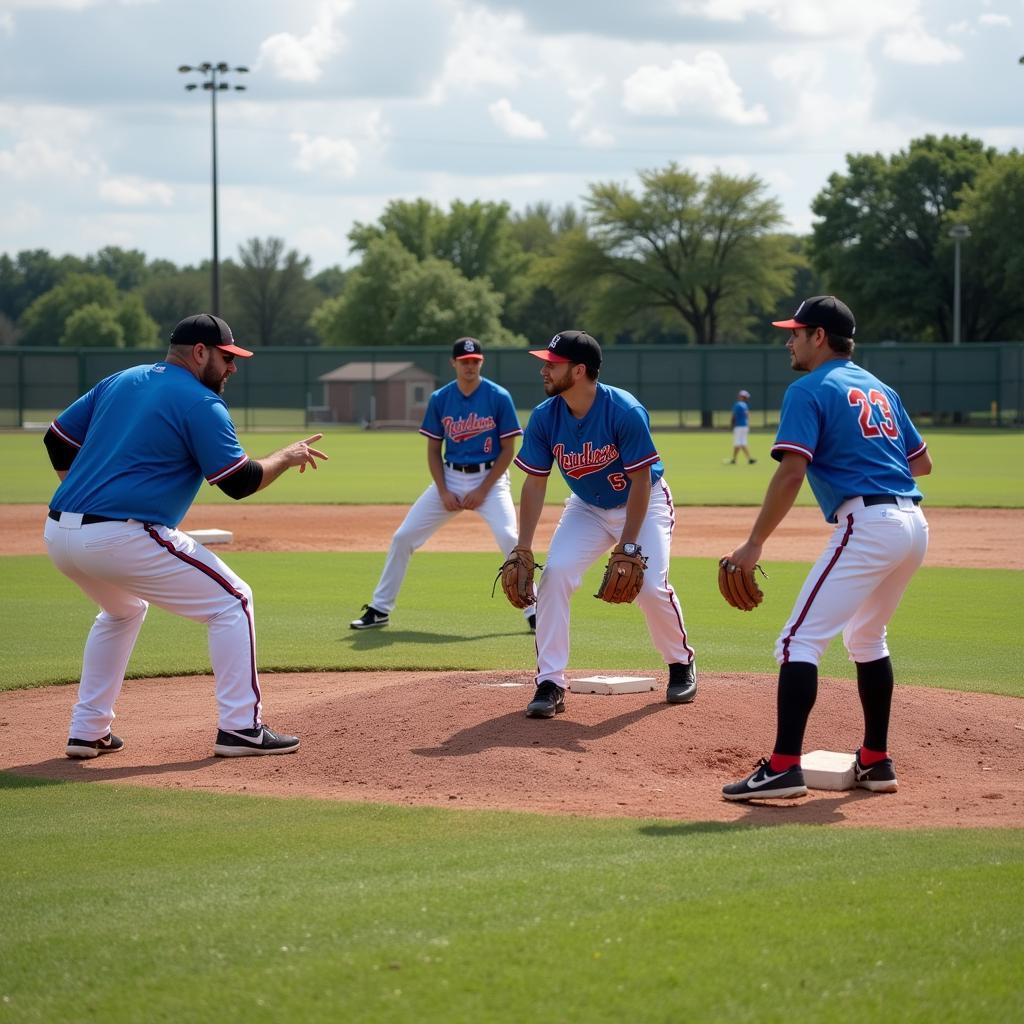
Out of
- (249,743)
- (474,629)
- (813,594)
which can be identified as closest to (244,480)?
(249,743)

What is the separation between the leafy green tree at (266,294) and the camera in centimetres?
11000

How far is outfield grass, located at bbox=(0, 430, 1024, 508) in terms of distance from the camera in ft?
74.5

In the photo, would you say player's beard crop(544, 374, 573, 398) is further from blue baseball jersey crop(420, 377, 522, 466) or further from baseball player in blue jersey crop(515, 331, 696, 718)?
blue baseball jersey crop(420, 377, 522, 466)

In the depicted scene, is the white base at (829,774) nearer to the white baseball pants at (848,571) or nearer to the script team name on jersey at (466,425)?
the white baseball pants at (848,571)

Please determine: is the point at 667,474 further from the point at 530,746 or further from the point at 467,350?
the point at 530,746

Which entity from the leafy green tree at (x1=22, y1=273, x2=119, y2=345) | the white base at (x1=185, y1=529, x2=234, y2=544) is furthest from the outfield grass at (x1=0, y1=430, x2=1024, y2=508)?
the leafy green tree at (x1=22, y1=273, x2=119, y2=345)

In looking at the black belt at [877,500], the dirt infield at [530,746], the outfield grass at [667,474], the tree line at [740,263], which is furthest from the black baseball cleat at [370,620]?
the tree line at [740,263]

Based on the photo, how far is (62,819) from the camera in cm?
524

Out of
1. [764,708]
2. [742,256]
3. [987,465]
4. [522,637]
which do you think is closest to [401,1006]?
[764,708]

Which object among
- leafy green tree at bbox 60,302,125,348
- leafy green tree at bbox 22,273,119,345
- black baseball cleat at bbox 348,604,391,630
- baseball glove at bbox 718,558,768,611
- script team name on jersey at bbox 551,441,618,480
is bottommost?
black baseball cleat at bbox 348,604,391,630

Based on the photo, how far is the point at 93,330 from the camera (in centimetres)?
9556

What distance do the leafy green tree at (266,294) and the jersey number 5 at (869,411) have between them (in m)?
107

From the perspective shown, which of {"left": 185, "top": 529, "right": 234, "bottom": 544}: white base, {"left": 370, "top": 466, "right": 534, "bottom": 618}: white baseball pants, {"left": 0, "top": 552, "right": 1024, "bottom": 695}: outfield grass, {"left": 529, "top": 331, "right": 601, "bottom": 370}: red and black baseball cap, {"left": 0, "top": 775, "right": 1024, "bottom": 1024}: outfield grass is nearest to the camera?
{"left": 0, "top": 775, "right": 1024, "bottom": 1024}: outfield grass

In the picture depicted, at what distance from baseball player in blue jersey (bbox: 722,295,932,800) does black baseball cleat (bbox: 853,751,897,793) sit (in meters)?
0.35
